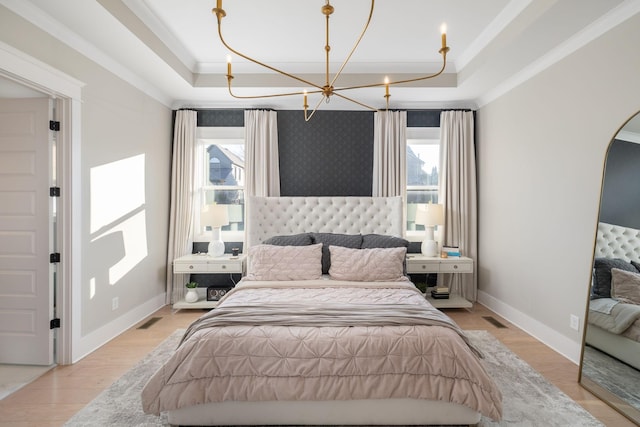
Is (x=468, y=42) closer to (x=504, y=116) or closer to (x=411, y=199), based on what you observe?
(x=504, y=116)

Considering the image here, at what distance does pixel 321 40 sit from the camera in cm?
351

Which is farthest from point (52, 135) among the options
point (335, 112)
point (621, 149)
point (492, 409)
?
point (621, 149)

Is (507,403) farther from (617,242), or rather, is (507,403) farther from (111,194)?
(111,194)

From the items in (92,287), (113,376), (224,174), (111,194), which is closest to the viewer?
(113,376)

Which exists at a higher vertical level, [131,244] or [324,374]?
[131,244]

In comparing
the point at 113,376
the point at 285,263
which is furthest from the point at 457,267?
the point at 113,376

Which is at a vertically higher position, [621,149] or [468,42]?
[468,42]

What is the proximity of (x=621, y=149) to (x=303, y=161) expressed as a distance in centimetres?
338

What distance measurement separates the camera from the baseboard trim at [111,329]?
3.02 meters

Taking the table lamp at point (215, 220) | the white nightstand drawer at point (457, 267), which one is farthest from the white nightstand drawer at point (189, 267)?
the white nightstand drawer at point (457, 267)

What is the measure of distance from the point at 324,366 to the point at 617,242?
7.66 feet

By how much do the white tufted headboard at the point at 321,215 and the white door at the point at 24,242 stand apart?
216 centimetres

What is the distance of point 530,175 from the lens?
11.8 ft

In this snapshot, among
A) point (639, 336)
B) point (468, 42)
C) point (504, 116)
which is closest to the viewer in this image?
point (639, 336)
